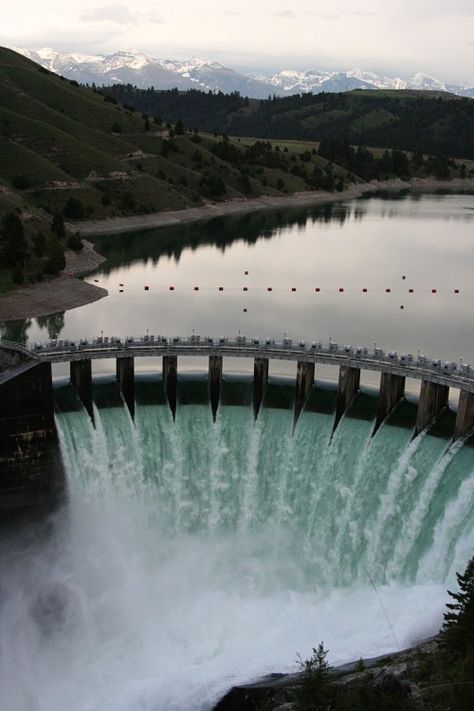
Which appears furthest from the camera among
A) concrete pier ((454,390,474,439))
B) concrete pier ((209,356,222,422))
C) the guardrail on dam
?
concrete pier ((209,356,222,422))

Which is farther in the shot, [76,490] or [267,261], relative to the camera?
[267,261]

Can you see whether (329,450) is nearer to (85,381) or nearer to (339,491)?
(339,491)

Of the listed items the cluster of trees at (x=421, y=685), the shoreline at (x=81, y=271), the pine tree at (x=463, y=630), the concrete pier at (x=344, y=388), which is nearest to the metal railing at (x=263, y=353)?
the concrete pier at (x=344, y=388)

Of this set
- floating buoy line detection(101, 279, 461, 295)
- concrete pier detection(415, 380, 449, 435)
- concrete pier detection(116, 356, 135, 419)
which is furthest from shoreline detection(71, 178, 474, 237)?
concrete pier detection(415, 380, 449, 435)

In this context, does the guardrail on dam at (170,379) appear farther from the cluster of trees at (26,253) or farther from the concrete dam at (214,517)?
the cluster of trees at (26,253)

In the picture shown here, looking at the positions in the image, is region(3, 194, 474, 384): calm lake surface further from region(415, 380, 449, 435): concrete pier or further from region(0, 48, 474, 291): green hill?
region(415, 380, 449, 435): concrete pier

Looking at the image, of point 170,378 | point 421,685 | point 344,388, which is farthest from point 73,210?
point 421,685

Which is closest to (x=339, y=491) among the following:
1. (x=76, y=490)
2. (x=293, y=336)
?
(x=76, y=490)
